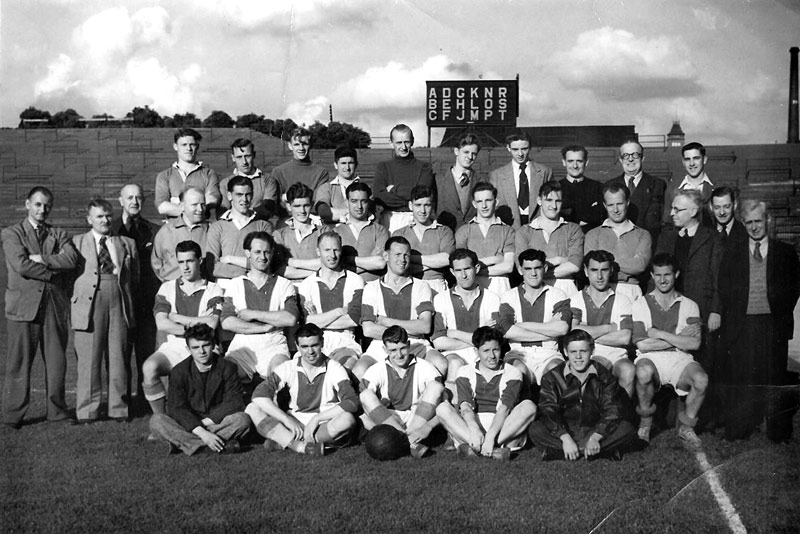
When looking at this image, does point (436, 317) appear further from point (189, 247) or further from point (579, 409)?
point (189, 247)

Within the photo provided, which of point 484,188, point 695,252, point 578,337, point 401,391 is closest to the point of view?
point 578,337

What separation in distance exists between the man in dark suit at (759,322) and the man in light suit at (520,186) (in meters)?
1.72

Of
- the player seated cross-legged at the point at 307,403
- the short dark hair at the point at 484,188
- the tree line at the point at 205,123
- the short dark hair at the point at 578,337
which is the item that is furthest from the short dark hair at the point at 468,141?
the tree line at the point at 205,123

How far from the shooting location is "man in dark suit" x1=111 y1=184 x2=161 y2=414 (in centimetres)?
663

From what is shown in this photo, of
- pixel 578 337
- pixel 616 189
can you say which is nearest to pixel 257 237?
pixel 578 337

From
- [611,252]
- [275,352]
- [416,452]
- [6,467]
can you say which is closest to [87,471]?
[6,467]

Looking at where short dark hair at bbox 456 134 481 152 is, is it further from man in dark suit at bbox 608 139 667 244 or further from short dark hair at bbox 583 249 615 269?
short dark hair at bbox 583 249 615 269

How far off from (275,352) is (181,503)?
5.87 feet

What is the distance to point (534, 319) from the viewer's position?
604 cm

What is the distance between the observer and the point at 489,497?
4.61 metres

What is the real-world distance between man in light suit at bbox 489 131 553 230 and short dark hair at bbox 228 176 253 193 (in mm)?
2058

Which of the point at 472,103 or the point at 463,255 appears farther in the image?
the point at 472,103

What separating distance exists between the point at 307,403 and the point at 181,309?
132 centimetres

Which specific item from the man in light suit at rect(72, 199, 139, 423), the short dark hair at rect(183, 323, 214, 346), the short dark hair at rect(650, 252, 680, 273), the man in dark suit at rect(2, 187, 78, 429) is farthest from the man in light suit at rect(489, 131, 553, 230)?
the man in dark suit at rect(2, 187, 78, 429)
